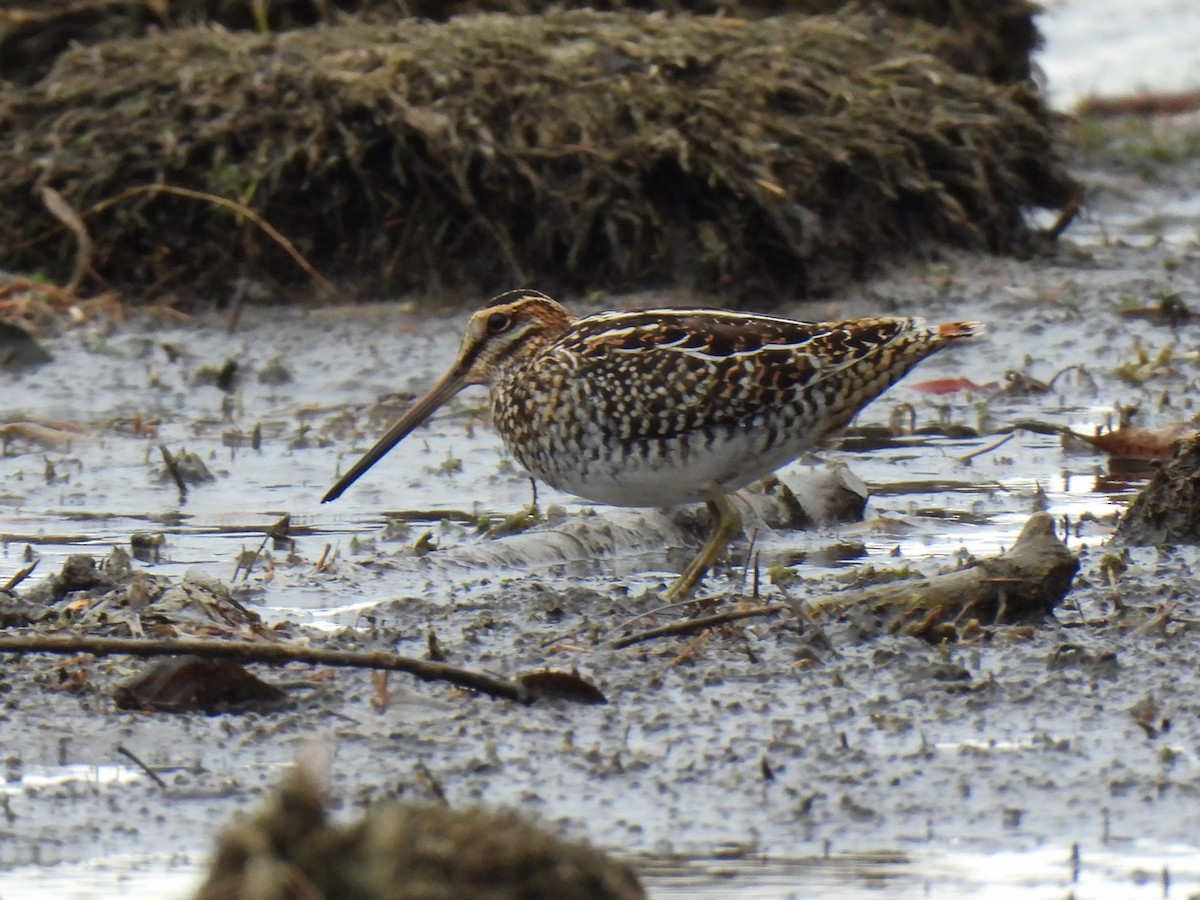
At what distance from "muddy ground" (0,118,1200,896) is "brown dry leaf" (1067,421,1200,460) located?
0.09 m

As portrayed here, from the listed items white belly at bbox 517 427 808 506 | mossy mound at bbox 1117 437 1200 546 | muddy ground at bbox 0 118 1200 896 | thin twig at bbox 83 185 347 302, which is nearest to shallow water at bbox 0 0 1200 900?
muddy ground at bbox 0 118 1200 896

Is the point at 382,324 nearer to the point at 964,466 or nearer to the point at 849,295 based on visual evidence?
the point at 849,295

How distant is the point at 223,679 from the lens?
3.98 meters

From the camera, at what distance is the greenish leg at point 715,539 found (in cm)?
510

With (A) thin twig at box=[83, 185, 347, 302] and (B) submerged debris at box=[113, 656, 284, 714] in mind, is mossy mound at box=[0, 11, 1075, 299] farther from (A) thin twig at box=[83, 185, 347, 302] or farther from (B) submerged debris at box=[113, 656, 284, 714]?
(B) submerged debris at box=[113, 656, 284, 714]

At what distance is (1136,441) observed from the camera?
6.48 metres

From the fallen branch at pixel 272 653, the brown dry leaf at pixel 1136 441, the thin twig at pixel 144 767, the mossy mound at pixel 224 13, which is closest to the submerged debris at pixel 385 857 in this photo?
the thin twig at pixel 144 767

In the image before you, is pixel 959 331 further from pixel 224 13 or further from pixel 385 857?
pixel 224 13

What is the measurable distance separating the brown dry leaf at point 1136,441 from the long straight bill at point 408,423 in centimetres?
197

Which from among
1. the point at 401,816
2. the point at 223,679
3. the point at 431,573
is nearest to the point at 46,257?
the point at 431,573

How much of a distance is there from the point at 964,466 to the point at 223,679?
3.16m

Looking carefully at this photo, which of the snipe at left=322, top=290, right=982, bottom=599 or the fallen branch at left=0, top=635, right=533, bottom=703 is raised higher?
the snipe at left=322, top=290, right=982, bottom=599

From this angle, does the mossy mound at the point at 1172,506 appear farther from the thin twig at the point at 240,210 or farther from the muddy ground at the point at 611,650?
the thin twig at the point at 240,210

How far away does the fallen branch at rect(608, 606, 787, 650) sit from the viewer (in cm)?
426
